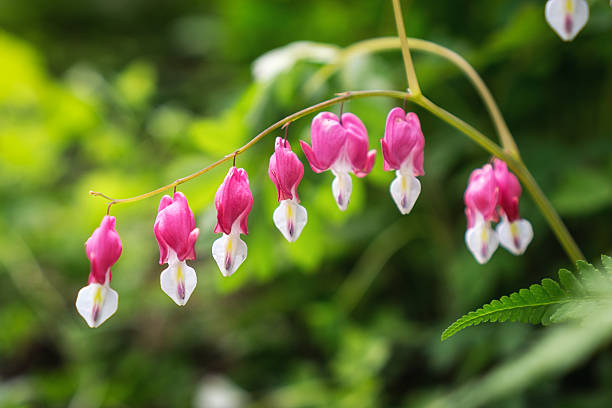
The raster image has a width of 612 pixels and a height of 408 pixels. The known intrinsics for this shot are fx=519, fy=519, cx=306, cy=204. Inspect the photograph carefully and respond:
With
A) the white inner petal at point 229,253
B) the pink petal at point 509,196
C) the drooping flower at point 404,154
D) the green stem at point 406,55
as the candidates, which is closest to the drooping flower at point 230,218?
the white inner petal at point 229,253

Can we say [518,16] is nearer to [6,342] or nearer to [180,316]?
[180,316]

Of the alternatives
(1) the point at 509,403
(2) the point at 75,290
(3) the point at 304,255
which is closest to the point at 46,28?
(2) the point at 75,290

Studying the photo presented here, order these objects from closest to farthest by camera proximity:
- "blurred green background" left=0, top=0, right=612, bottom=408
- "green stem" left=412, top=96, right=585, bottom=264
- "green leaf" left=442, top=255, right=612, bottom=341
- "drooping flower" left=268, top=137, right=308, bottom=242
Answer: "green leaf" left=442, top=255, right=612, bottom=341 < "drooping flower" left=268, top=137, right=308, bottom=242 < "green stem" left=412, top=96, right=585, bottom=264 < "blurred green background" left=0, top=0, right=612, bottom=408

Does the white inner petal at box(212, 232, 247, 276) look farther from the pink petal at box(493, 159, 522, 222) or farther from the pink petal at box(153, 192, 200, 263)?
the pink petal at box(493, 159, 522, 222)

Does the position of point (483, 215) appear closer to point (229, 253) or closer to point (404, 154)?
point (404, 154)

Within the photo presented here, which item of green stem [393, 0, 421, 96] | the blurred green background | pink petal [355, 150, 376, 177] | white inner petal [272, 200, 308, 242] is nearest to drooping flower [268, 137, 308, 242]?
white inner petal [272, 200, 308, 242]

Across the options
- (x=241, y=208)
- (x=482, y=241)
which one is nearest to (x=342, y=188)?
(x=241, y=208)
